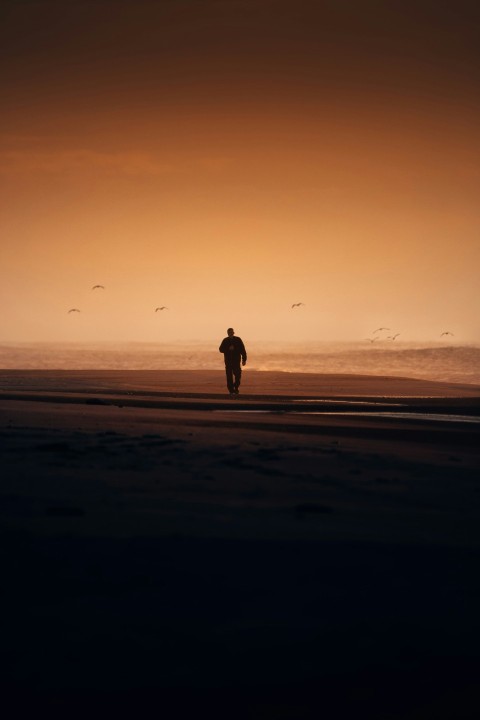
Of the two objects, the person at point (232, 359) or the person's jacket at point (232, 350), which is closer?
the person at point (232, 359)

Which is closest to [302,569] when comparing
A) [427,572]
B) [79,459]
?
[427,572]

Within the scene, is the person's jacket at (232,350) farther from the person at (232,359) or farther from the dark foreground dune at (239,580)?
the dark foreground dune at (239,580)

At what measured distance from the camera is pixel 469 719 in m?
4.93

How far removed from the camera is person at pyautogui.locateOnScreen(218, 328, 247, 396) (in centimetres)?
3747

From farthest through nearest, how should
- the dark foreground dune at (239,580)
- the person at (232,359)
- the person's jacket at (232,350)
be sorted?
1. the person's jacket at (232,350)
2. the person at (232,359)
3. the dark foreground dune at (239,580)

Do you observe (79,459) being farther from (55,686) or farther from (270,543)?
(55,686)

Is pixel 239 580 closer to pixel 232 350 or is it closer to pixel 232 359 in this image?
pixel 232 359

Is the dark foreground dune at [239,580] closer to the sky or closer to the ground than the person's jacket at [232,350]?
closer to the ground

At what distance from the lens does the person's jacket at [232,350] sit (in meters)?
38.3

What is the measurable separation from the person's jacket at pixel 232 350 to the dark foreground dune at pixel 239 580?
21.7m

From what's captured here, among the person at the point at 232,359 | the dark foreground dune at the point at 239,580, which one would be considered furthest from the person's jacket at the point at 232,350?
the dark foreground dune at the point at 239,580

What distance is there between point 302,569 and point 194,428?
12.9 meters

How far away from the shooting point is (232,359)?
38.2 m

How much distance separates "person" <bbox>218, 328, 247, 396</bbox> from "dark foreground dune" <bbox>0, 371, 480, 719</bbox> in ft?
68.6
